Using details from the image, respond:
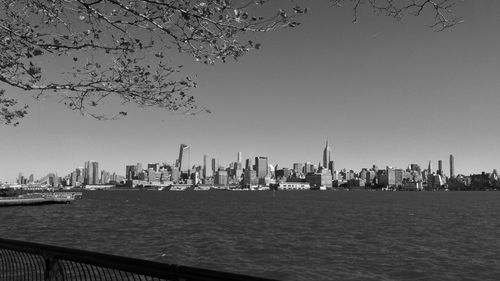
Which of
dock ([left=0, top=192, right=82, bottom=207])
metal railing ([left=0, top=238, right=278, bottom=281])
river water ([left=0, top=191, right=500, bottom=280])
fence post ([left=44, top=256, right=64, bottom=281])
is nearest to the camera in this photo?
metal railing ([left=0, top=238, right=278, bottom=281])

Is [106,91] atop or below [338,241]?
atop

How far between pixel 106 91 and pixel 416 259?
28.4 meters

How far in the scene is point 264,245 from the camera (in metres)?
41.1

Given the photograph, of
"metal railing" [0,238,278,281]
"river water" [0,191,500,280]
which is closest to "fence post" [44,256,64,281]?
"metal railing" [0,238,278,281]

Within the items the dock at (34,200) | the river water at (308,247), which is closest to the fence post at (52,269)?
the river water at (308,247)

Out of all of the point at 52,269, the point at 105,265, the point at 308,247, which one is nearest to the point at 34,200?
the point at 308,247

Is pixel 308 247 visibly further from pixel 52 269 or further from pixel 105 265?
pixel 105 265

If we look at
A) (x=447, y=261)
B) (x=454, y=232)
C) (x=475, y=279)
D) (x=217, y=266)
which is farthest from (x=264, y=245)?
(x=454, y=232)

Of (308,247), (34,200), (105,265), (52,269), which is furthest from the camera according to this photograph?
(34,200)

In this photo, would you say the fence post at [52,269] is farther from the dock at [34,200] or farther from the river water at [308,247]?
the dock at [34,200]

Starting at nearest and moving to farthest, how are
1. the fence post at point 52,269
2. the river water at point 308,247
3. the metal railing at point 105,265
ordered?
the metal railing at point 105,265
the fence post at point 52,269
the river water at point 308,247

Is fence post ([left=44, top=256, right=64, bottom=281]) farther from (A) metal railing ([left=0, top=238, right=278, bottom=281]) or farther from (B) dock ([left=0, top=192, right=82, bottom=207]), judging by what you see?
(B) dock ([left=0, top=192, right=82, bottom=207])

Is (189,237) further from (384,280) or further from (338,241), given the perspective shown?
(384,280)

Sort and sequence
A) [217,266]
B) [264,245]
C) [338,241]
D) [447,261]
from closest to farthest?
[217,266] → [447,261] → [264,245] → [338,241]
